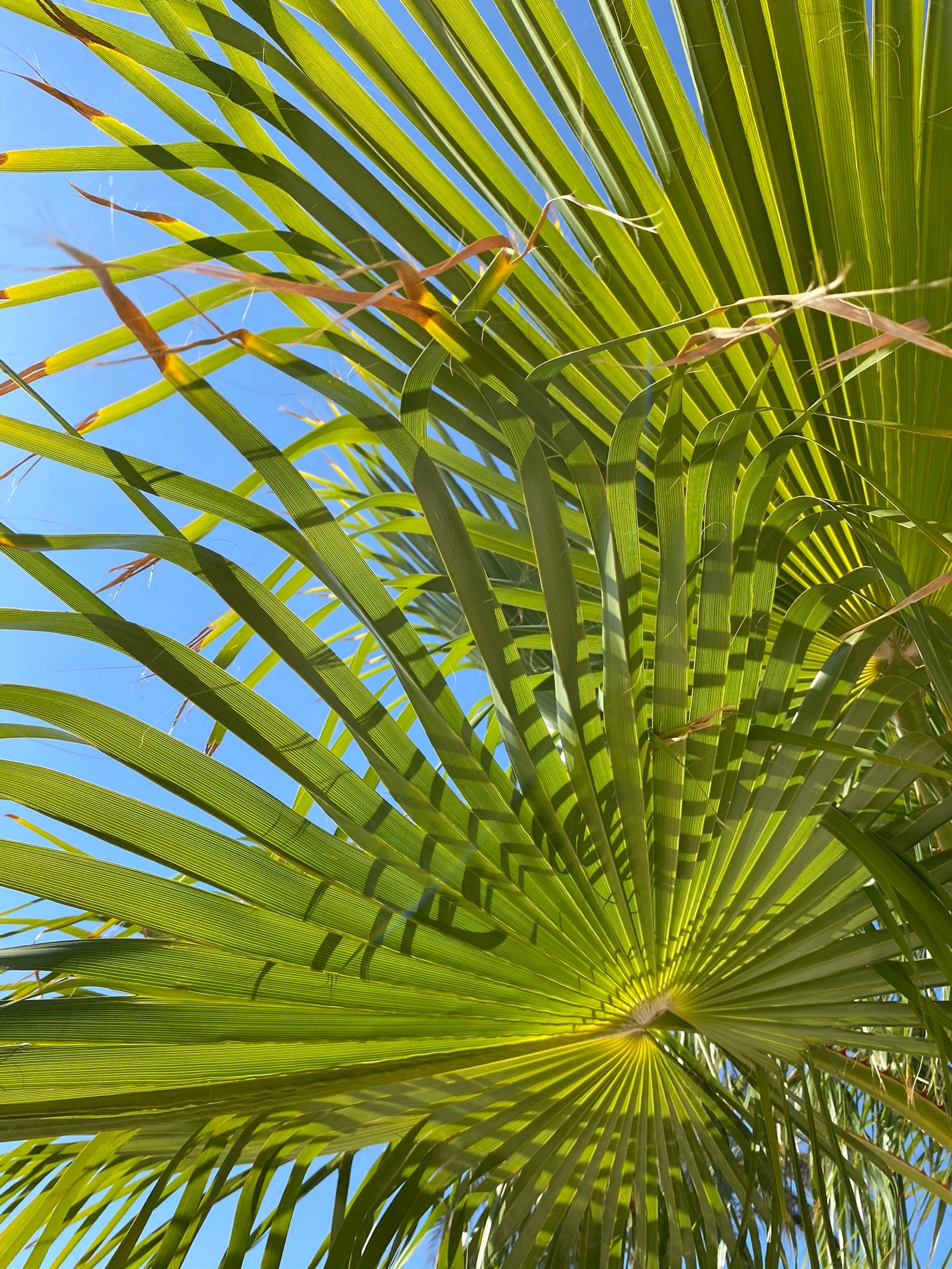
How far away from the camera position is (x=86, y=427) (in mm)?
887

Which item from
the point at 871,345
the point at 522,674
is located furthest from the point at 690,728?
the point at 871,345

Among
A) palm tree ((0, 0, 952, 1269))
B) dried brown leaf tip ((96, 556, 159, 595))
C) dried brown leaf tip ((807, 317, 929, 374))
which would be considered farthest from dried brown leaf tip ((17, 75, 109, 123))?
dried brown leaf tip ((807, 317, 929, 374))

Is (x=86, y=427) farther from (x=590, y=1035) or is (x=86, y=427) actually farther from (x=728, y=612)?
(x=590, y=1035)

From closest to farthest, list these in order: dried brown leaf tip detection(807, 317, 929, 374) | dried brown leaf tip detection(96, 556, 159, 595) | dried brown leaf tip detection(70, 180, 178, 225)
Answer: dried brown leaf tip detection(807, 317, 929, 374), dried brown leaf tip detection(70, 180, 178, 225), dried brown leaf tip detection(96, 556, 159, 595)

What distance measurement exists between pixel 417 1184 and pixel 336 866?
0.38 m

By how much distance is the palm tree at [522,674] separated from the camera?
68cm

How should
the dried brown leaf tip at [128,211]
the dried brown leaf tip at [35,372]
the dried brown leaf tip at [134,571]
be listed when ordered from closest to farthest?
the dried brown leaf tip at [128,211] → the dried brown leaf tip at [35,372] → the dried brown leaf tip at [134,571]

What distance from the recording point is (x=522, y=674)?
0.81 meters

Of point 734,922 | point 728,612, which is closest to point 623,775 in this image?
point 728,612

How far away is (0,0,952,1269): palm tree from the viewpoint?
0.68m

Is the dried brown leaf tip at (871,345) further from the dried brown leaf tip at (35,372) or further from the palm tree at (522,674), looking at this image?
the dried brown leaf tip at (35,372)

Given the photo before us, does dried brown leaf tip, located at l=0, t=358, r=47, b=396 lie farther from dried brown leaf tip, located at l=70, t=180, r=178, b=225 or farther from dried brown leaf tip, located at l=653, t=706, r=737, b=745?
dried brown leaf tip, located at l=653, t=706, r=737, b=745

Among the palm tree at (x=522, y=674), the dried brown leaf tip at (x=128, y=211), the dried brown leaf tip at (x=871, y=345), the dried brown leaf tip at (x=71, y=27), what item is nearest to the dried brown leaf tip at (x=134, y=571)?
the palm tree at (x=522, y=674)

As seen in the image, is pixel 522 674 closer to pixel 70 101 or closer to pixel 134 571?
pixel 134 571
